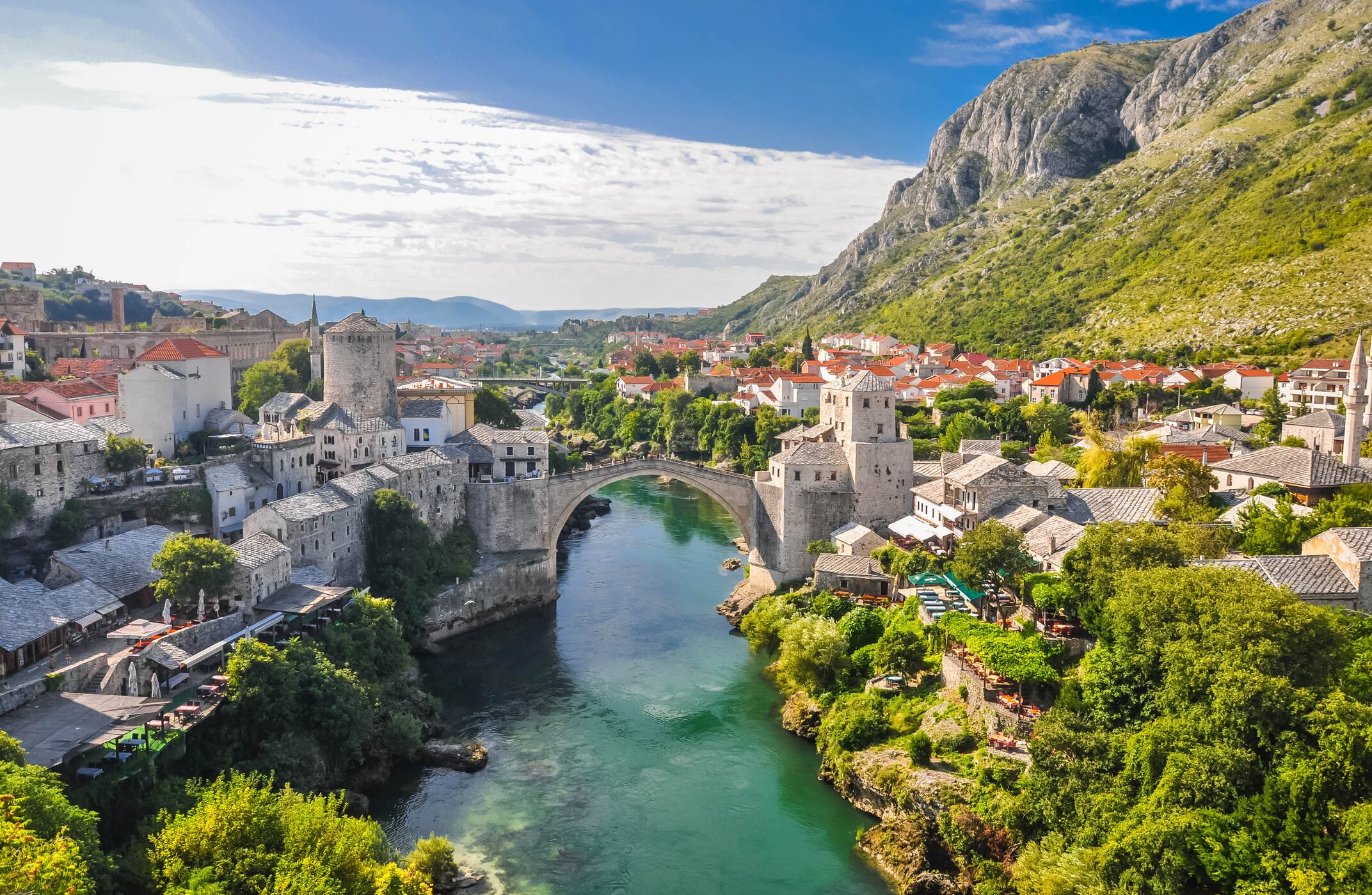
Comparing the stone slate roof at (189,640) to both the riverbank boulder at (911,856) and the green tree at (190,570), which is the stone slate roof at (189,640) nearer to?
the green tree at (190,570)

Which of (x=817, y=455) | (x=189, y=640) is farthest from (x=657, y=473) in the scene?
(x=189, y=640)

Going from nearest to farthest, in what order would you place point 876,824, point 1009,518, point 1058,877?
point 1058,877, point 876,824, point 1009,518

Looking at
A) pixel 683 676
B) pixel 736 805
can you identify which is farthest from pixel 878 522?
pixel 736 805

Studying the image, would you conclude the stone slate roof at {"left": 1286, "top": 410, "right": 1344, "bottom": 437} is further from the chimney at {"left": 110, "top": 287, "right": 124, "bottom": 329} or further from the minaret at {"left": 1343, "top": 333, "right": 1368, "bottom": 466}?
the chimney at {"left": 110, "top": 287, "right": 124, "bottom": 329}

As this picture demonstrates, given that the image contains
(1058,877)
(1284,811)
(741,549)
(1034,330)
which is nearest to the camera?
(1284,811)

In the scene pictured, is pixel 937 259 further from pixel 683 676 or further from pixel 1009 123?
pixel 683 676

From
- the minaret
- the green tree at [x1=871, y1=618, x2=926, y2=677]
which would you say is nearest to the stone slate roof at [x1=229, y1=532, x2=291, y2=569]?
the green tree at [x1=871, y1=618, x2=926, y2=677]

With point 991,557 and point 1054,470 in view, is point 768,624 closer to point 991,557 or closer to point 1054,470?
point 991,557
